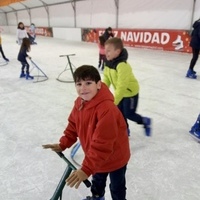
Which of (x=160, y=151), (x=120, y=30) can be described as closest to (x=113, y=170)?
(x=160, y=151)

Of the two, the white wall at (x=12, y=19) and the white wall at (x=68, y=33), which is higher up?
the white wall at (x=12, y=19)

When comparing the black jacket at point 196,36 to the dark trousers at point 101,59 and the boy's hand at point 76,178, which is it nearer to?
the dark trousers at point 101,59

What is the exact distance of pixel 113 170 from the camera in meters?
1.21

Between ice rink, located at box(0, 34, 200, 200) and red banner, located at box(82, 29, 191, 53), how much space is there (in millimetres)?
3677

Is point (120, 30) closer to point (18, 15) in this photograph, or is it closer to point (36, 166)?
point (36, 166)

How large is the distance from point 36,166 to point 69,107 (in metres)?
1.48

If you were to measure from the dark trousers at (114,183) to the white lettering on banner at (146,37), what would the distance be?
7805mm

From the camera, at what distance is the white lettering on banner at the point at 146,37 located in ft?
A: 27.6

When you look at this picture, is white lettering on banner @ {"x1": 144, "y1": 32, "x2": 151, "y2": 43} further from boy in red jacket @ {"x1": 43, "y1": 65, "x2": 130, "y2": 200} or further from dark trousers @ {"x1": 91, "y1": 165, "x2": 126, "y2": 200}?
boy in red jacket @ {"x1": 43, "y1": 65, "x2": 130, "y2": 200}

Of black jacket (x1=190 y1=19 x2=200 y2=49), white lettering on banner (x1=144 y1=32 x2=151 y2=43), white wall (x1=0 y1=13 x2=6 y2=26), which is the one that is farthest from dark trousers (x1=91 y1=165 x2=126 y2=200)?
white wall (x1=0 y1=13 x2=6 y2=26)

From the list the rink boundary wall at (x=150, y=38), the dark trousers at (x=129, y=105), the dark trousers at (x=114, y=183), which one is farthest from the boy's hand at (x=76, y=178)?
the rink boundary wall at (x=150, y=38)

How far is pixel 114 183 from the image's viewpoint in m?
1.31

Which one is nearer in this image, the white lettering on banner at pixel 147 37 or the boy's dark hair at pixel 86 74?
the boy's dark hair at pixel 86 74

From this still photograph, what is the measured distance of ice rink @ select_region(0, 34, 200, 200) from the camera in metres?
1.73
